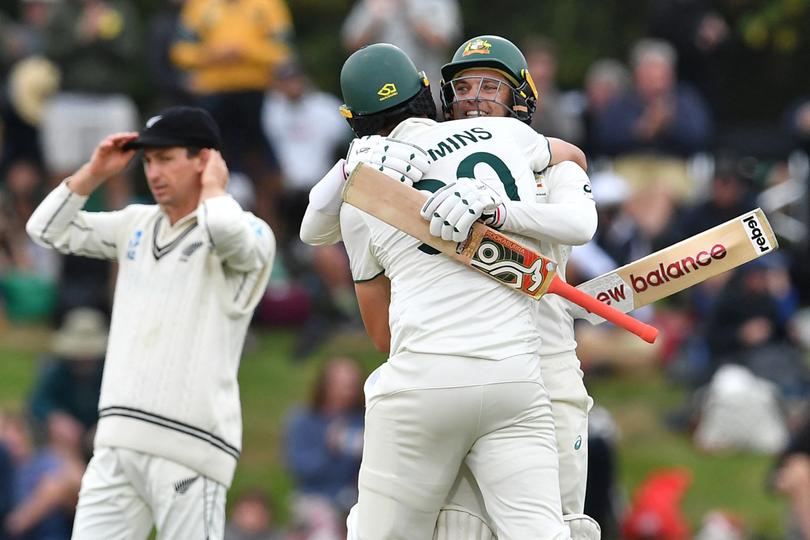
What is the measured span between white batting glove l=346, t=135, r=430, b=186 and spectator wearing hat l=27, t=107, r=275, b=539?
4.46 ft

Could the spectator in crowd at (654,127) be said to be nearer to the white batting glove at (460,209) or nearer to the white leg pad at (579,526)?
the white leg pad at (579,526)

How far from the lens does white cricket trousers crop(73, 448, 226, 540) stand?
→ 25.4 ft

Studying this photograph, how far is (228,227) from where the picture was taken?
7.79 meters

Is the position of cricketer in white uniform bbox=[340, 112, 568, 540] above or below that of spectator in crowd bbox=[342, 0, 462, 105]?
below

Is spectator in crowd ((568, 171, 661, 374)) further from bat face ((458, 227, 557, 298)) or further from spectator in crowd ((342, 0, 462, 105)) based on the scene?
bat face ((458, 227, 557, 298))

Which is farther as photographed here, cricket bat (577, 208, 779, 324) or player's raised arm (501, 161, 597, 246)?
cricket bat (577, 208, 779, 324)

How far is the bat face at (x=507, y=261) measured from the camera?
6.48m

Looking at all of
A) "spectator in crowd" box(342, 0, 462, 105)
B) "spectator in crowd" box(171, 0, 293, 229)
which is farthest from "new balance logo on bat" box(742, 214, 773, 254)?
"spectator in crowd" box(171, 0, 293, 229)

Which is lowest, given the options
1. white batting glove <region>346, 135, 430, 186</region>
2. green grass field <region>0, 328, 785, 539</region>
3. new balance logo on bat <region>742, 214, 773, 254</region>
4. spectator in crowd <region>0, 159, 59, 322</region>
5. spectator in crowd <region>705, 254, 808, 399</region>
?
green grass field <region>0, 328, 785, 539</region>

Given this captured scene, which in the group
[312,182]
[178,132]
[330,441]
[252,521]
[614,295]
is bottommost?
[252,521]

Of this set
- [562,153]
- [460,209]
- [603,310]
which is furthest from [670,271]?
[460,209]

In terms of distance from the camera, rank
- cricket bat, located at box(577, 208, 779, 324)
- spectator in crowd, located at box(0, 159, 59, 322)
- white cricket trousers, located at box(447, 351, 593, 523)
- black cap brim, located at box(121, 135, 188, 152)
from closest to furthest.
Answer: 1. white cricket trousers, located at box(447, 351, 593, 523)
2. cricket bat, located at box(577, 208, 779, 324)
3. black cap brim, located at box(121, 135, 188, 152)
4. spectator in crowd, located at box(0, 159, 59, 322)

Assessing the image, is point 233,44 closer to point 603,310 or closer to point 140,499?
point 140,499

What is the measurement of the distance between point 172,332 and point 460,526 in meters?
1.84
